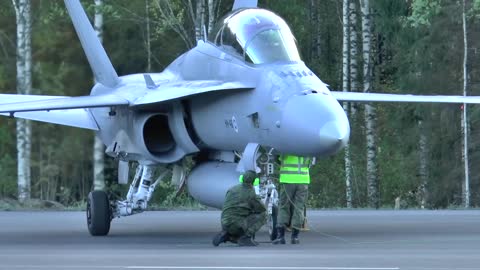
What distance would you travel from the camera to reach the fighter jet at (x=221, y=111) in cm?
1942

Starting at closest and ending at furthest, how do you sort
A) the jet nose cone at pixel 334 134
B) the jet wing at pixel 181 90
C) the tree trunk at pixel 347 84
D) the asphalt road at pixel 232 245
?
the asphalt road at pixel 232 245 < the jet nose cone at pixel 334 134 < the jet wing at pixel 181 90 < the tree trunk at pixel 347 84

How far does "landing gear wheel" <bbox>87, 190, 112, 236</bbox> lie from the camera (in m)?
22.5

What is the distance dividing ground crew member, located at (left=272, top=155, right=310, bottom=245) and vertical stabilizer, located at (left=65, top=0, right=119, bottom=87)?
→ 195 inches

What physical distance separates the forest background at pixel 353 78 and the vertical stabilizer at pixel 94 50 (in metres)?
12.5

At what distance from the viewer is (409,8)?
150 ft

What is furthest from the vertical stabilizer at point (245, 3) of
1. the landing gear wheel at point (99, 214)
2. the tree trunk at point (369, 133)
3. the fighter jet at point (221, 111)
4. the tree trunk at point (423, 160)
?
the tree trunk at point (423, 160)

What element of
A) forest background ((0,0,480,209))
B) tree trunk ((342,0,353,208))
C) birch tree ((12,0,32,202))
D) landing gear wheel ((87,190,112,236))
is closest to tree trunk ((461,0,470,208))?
forest background ((0,0,480,209))

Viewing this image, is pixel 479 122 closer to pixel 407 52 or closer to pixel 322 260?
pixel 407 52

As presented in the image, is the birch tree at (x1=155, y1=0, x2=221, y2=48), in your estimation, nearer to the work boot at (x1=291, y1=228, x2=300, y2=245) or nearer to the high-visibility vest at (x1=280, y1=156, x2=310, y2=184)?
the high-visibility vest at (x1=280, y1=156, x2=310, y2=184)

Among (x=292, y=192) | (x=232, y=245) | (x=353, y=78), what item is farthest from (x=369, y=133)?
(x=232, y=245)

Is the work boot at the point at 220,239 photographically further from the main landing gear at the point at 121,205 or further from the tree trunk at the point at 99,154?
the tree trunk at the point at 99,154

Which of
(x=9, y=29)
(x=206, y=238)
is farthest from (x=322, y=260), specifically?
(x=9, y=29)

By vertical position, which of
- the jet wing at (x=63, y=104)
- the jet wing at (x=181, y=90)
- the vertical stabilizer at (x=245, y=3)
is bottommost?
the jet wing at (x=63, y=104)

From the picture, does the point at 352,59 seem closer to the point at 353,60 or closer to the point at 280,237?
the point at 353,60
